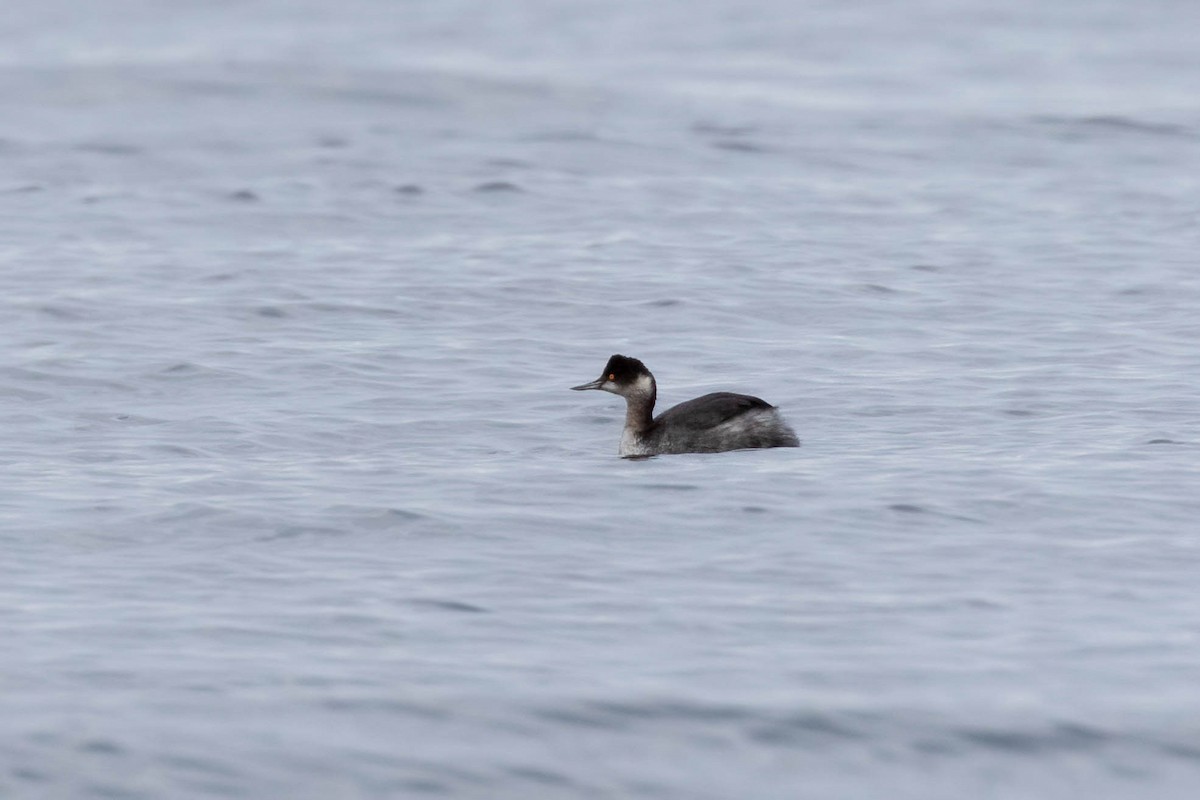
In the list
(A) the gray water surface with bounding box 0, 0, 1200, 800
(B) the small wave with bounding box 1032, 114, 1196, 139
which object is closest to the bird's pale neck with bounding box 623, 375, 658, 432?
(A) the gray water surface with bounding box 0, 0, 1200, 800

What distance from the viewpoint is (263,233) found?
75.9ft

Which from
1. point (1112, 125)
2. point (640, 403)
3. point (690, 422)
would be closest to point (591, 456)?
point (640, 403)

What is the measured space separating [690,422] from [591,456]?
67cm

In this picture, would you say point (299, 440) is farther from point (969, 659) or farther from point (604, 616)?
point (969, 659)

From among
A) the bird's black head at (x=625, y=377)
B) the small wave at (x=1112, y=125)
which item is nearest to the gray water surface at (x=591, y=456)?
the small wave at (x=1112, y=125)

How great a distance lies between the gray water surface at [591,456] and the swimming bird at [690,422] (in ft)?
0.80

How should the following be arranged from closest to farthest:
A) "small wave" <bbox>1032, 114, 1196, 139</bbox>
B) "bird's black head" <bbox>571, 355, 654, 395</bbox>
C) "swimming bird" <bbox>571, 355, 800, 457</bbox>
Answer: "swimming bird" <bbox>571, 355, 800, 457</bbox> < "bird's black head" <bbox>571, 355, 654, 395</bbox> < "small wave" <bbox>1032, 114, 1196, 139</bbox>

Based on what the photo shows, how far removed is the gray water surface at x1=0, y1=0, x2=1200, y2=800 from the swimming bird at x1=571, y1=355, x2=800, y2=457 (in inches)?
9.5

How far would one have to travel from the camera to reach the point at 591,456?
13695 millimetres

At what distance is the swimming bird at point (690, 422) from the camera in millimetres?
13273

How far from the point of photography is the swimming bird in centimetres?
1327

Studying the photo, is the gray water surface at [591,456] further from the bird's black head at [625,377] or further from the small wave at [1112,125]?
the bird's black head at [625,377]

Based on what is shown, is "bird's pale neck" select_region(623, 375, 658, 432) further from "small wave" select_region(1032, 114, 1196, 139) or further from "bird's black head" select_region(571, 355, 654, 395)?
"small wave" select_region(1032, 114, 1196, 139)

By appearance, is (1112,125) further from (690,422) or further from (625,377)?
(690,422)
